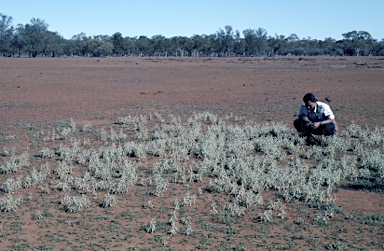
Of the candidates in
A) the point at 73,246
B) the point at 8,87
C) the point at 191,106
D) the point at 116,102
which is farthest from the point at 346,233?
the point at 8,87

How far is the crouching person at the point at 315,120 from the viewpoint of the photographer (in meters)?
9.66

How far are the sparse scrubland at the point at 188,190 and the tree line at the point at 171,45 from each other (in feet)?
311

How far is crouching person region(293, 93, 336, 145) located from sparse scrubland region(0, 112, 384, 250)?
261 millimetres

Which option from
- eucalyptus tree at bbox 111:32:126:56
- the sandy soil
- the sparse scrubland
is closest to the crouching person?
the sparse scrubland

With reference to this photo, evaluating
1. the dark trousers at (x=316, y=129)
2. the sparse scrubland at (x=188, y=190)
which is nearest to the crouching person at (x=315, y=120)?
the dark trousers at (x=316, y=129)

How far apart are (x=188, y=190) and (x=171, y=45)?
113016mm

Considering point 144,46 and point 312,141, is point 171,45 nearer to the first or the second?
point 144,46

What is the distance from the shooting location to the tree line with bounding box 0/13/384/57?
9931 cm

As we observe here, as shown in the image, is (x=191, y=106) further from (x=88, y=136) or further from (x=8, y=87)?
(x=8, y=87)

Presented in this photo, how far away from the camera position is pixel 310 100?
9461 mm

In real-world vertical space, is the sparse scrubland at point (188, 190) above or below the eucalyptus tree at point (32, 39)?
below

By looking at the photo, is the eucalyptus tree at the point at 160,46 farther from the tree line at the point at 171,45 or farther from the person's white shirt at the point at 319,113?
the person's white shirt at the point at 319,113

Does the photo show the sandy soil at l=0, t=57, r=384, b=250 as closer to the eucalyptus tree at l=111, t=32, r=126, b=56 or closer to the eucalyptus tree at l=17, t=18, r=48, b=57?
the eucalyptus tree at l=17, t=18, r=48, b=57

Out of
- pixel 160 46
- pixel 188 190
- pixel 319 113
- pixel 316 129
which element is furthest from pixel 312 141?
pixel 160 46
